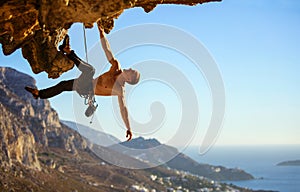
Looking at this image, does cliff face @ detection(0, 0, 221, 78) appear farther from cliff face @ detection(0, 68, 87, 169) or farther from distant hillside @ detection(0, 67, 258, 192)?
cliff face @ detection(0, 68, 87, 169)

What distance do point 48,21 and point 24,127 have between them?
114982 millimetres

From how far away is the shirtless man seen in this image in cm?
764

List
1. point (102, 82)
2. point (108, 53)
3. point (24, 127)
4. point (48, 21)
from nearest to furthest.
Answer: point (48, 21)
point (108, 53)
point (102, 82)
point (24, 127)

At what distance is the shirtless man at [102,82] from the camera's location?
7645 millimetres

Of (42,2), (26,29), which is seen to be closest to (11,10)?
(26,29)

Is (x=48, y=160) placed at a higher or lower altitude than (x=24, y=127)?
lower

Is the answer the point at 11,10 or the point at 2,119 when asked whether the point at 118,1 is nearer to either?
the point at 11,10

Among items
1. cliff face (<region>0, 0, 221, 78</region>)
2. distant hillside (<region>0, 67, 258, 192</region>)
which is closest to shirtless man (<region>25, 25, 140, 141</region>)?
cliff face (<region>0, 0, 221, 78</region>)

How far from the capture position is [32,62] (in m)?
9.97

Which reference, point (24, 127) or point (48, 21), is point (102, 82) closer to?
point (48, 21)

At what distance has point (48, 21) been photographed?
19.3 ft

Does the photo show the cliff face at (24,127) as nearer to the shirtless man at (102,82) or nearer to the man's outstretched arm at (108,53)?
the shirtless man at (102,82)

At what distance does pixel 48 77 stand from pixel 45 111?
5854 inches

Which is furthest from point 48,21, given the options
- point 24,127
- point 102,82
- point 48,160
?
point 24,127
